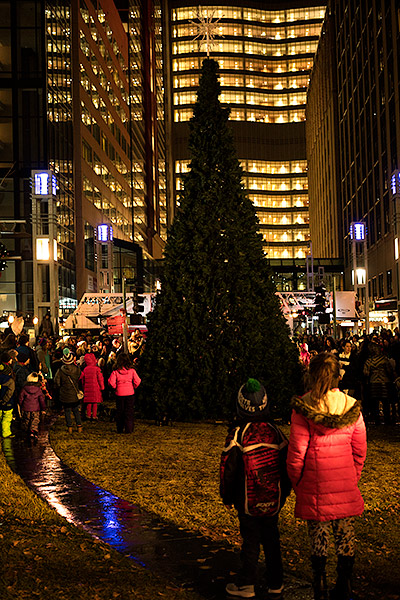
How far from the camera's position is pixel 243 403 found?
17.2ft

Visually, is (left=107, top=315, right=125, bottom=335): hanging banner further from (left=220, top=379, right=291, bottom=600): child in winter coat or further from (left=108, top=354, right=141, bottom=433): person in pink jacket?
(left=220, top=379, right=291, bottom=600): child in winter coat

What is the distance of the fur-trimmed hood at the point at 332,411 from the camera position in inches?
191

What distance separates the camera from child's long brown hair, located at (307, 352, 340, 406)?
4.95 meters

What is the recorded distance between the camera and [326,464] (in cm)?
488

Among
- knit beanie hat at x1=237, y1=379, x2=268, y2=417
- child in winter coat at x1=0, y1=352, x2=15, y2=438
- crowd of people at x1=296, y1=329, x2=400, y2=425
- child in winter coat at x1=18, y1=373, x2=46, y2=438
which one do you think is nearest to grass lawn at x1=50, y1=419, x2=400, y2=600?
child in winter coat at x1=18, y1=373, x2=46, y2=438

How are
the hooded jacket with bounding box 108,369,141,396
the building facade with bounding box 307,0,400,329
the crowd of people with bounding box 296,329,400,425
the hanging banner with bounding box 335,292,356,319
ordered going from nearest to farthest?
1. the hooded jacket with bounding box 108,369,141,396
2. the crowd of people with bounding box 296,329,400,425
3. the hanging banner with bounding box 335,292,356,319
4. the building facade with bounding box 307,0,400,329

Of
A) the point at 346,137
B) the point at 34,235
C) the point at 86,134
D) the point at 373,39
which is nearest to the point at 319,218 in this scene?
the point at 346,137

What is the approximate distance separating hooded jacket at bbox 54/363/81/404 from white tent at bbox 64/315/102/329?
63.4ft

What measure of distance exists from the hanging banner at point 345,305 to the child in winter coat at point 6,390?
21910 millimetres

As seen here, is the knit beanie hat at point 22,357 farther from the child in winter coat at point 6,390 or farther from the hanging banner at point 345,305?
the hanging banner at point 345,305

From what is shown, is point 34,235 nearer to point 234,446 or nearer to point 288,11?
point 234,446

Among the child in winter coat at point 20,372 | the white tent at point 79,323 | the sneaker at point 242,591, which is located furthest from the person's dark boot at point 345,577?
the white tent at point 79,323

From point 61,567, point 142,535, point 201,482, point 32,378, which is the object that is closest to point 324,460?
point 61,567

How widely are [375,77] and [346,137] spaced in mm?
20443
